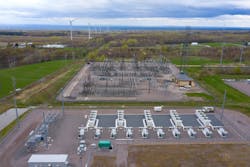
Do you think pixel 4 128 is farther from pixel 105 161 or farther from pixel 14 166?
pixel 105 161

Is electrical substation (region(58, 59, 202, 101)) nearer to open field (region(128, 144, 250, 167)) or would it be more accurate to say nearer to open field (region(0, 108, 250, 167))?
open field (region(0, 108, 250, 167))

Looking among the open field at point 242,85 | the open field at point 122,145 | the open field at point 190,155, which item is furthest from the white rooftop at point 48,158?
the open field at point 242,85

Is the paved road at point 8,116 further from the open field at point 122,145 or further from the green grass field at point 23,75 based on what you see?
the green grass field at point 23,75

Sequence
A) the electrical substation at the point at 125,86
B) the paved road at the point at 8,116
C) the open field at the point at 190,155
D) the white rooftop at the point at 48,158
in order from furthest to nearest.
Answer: the electrical substation at the point at 125,86
the paved road at the point at 8,116
the open field at the point at 190,155
the white rooftop at the point at 48,158

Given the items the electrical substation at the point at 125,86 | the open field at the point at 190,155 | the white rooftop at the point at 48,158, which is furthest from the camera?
the electrical substation at the point at 125,86

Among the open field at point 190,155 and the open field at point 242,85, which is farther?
A: the open field at point 242,85

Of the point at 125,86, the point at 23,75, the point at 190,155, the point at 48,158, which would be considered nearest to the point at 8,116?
the point at 48,158

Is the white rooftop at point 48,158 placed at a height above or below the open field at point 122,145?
above
